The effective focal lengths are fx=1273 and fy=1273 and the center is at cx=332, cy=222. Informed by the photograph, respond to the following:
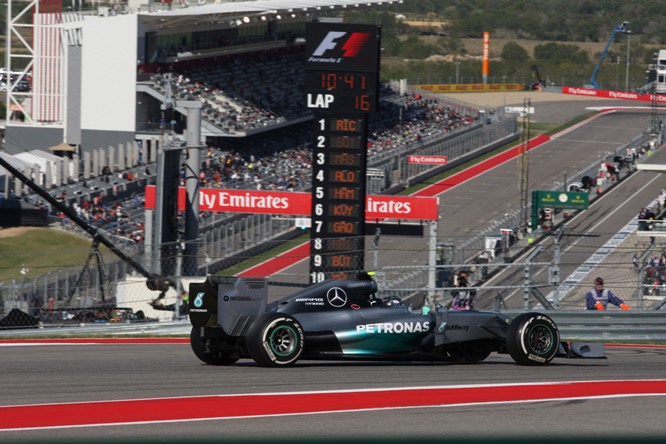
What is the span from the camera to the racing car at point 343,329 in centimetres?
1238

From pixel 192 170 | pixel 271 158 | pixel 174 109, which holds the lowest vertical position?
pixel 192 170

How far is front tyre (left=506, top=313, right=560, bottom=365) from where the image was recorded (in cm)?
1287

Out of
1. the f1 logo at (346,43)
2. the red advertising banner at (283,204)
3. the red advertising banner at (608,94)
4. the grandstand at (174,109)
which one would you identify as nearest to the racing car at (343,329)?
the f1 logo at (346,43)

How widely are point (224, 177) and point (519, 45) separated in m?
104

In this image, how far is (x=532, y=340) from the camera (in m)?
13.0

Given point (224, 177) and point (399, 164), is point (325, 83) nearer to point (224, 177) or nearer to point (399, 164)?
point (224, 177)

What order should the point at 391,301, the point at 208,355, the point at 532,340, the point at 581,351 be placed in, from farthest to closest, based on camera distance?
the point at 581,351
the point at 391,301
the point at 532,340
the point at 208,355

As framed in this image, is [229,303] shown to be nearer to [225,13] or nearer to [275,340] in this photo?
[275,340]

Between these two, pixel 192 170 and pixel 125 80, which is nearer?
pixel 192 170

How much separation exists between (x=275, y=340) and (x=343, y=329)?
2.38ft

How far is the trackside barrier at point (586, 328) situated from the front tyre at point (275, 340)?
5560 mm

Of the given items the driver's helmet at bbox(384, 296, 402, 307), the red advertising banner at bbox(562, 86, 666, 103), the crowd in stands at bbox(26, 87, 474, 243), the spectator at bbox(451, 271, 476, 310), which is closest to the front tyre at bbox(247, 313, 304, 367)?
the driver's helmet at bbox(384, 296, 402, 307)

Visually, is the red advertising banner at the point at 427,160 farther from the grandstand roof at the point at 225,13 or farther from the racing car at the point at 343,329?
the racing car at the point at 343,329

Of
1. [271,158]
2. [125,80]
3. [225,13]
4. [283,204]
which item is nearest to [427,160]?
[271,158]
